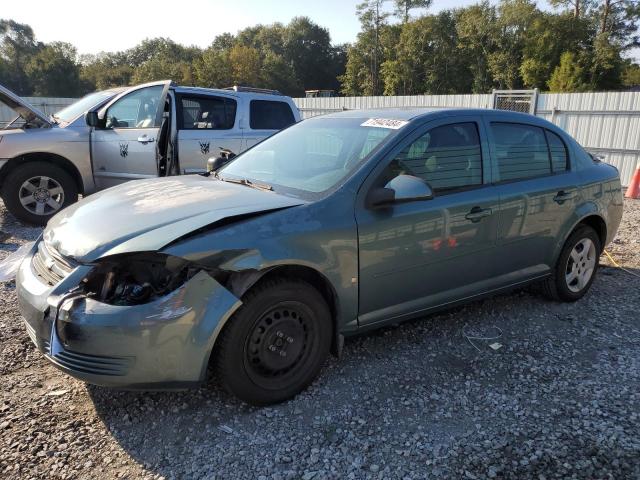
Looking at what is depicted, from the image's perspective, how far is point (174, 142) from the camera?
6625 millimetres

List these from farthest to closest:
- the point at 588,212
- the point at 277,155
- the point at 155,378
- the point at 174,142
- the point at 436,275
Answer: the point at 174,142, the point at 588,212, the point at 277,155, the point at 436,275, the point at 155,378

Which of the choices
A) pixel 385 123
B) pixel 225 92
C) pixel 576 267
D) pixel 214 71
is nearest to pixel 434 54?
pixel 214 71

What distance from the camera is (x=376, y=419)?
277cm

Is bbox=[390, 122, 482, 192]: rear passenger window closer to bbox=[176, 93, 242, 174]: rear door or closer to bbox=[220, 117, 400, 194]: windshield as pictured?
bbox=[220, 117, 400, 194]: windshield

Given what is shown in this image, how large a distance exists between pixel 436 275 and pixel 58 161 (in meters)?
6.00

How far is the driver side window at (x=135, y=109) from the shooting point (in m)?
7.15

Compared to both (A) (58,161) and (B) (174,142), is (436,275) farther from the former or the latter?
(A) (58,161)

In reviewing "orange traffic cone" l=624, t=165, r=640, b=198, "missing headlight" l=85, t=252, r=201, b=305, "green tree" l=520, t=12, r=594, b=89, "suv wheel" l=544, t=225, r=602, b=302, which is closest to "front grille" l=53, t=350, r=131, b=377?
"missing headlight" l=85, t=252, r=201, b=305

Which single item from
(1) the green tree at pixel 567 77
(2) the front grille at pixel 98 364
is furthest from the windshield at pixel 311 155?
(1) the green tree at pixel 567 77

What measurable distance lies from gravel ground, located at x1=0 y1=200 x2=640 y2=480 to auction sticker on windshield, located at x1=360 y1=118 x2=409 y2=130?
5.17 ft

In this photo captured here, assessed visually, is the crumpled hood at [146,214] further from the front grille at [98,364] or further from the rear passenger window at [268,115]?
the rear passenger window at [268,115]

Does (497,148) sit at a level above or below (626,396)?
above

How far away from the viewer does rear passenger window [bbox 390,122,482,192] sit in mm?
3293

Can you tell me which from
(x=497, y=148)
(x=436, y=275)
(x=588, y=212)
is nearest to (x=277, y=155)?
(x=436, y=275)
